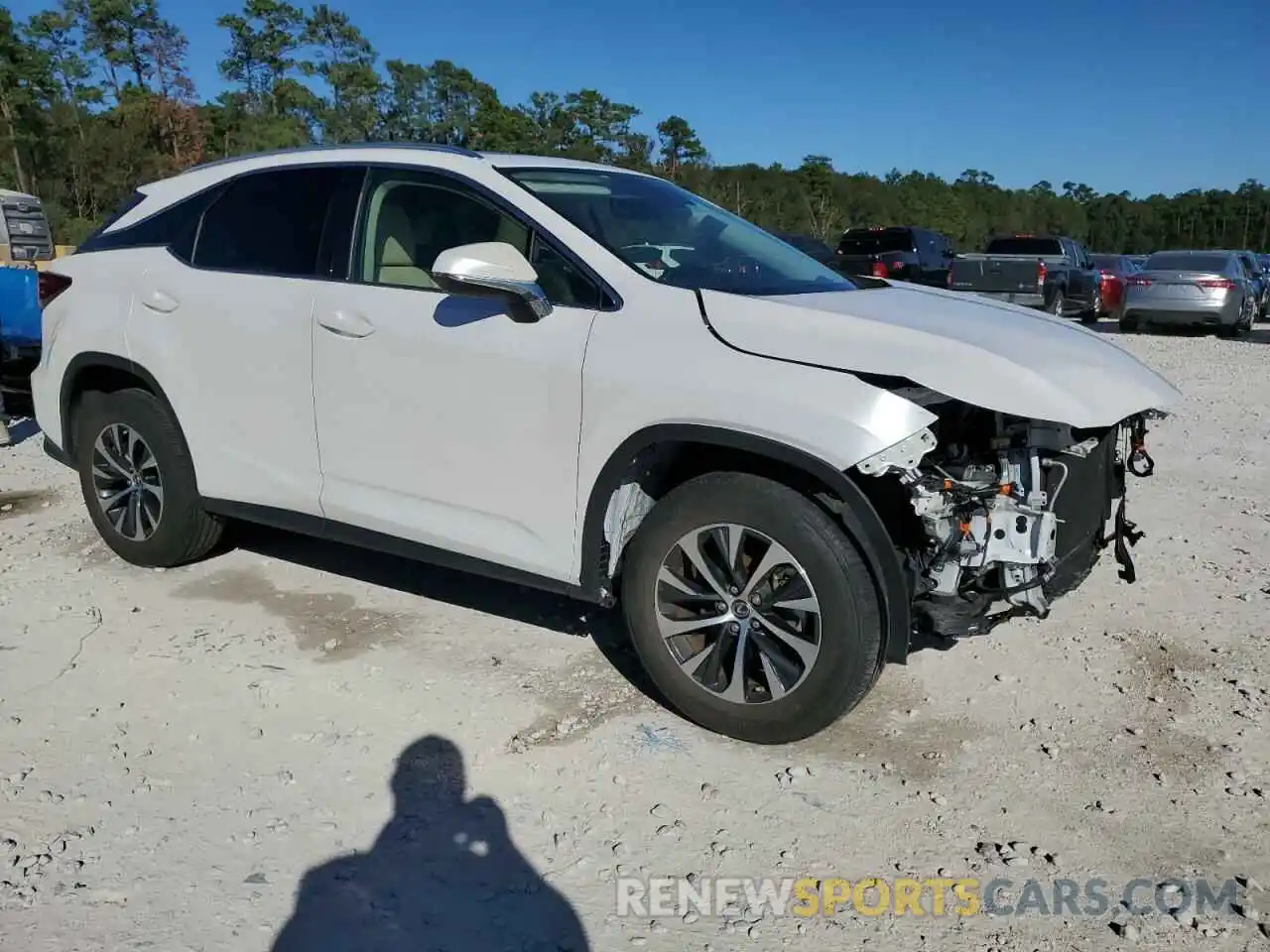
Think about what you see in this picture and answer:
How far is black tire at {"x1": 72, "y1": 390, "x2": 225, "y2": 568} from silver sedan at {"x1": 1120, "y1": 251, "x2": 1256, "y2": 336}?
1650 centimetres

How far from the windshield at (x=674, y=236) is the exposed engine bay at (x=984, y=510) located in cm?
86

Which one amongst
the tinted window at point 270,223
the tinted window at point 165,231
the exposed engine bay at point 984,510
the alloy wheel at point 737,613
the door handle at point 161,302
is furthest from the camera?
the tinted window at point 165,231

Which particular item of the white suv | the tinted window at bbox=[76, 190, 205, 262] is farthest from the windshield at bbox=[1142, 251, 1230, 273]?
the tinted window at bbox=[76, 190, 205, 262]

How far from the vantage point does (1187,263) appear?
1775 cm

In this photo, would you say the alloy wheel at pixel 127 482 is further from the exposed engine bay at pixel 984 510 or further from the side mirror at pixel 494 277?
the exposed engine bay at pixel 984 510

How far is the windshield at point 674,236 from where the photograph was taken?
3.62 meters

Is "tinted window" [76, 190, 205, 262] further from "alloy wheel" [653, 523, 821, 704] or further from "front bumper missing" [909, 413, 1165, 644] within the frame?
"front bumper missing" [909, 413, 1165, 644]

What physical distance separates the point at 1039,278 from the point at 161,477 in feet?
55.6

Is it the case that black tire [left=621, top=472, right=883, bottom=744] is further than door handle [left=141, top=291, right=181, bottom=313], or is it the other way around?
door handle [left=141, top=291, right=181, bottom=313]

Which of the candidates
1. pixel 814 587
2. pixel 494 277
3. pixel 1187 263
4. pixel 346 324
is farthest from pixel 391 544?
pixel 1187 263

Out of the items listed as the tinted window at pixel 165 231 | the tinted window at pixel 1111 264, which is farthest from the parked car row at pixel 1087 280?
the tinted window at pixel 165 231

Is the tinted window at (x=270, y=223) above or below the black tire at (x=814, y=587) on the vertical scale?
above

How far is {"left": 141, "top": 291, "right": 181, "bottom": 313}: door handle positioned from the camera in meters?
4.41

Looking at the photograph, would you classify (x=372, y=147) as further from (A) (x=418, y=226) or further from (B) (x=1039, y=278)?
(B) (x=1039, y=278)
